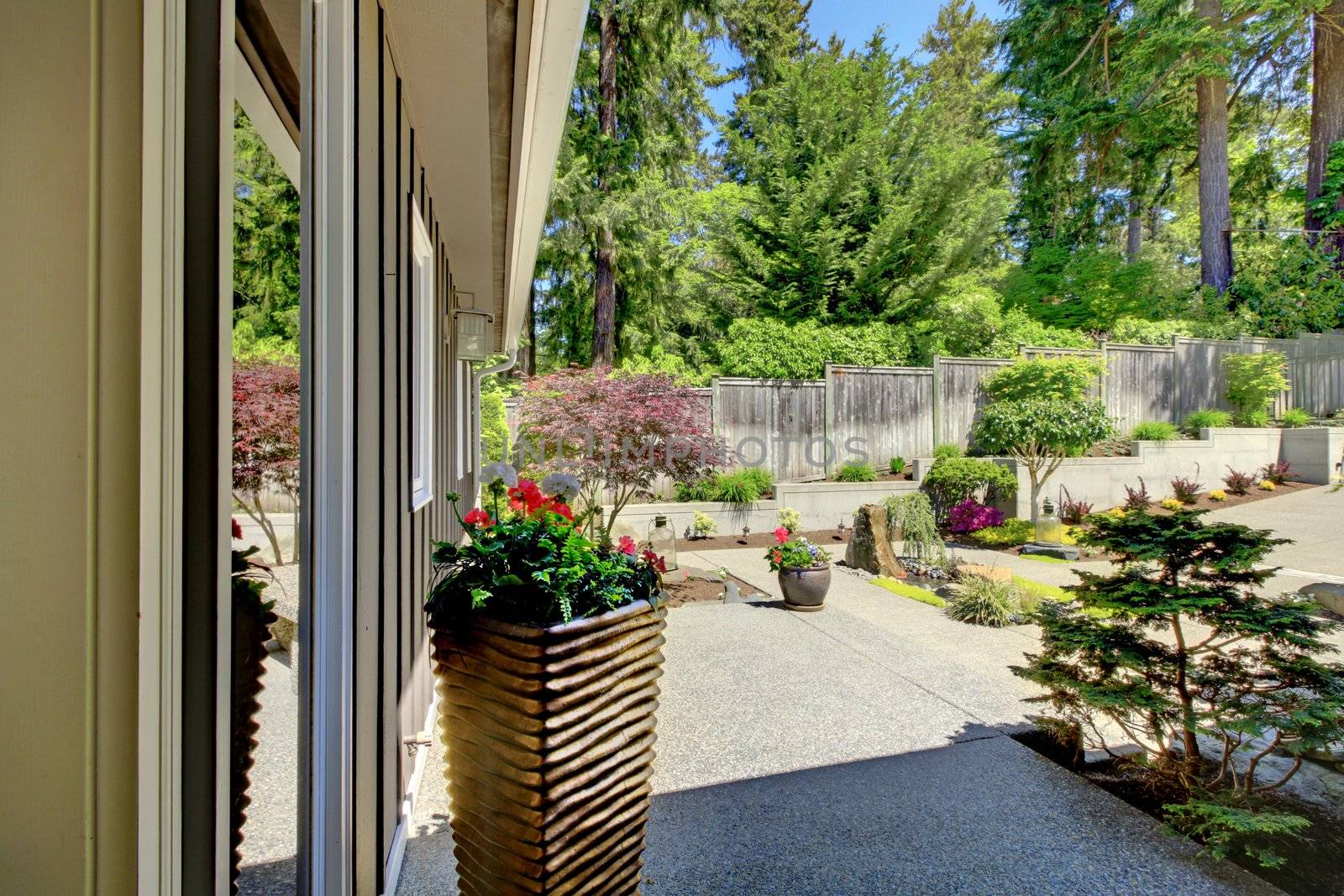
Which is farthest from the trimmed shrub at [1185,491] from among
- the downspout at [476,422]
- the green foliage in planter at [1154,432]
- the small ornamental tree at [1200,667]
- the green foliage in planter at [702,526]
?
the downspout at [476,422]

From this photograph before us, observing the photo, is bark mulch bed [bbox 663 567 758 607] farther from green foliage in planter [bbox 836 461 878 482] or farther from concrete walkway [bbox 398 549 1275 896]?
green foliage in planter [bbox 836 461 878 482]

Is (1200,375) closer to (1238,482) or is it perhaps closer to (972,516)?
(1238,482)

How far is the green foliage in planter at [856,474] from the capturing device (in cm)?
922

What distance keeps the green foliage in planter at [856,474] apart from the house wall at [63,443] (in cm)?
923

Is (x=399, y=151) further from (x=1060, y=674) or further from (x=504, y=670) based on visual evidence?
(x=1060, y=674)

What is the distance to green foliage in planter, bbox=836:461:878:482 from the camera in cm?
922

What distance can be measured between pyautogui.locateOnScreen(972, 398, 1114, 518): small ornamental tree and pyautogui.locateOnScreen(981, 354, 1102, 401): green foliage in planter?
13.6 inches

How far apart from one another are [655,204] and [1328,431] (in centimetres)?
1110

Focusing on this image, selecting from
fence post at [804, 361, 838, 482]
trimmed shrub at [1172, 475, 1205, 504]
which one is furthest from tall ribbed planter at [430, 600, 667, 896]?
trimmed shrub at [1172, 475, 1205, 504]

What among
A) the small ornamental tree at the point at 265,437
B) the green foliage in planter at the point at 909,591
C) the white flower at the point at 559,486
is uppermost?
the small ornamental tree at the point at 265,437

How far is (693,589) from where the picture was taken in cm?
583

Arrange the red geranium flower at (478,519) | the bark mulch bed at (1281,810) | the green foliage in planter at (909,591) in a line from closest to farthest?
1. the red geranium flower at (478,519)
2. the bark mulch bed at (1281,810)
3. the green foliage in planter at (909,591)

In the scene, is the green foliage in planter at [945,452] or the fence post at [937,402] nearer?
the green foliage in planter at [945,452]

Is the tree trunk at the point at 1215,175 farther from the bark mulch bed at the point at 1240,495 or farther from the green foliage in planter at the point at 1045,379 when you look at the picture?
the green foliage in planter at the point at 1045,379
